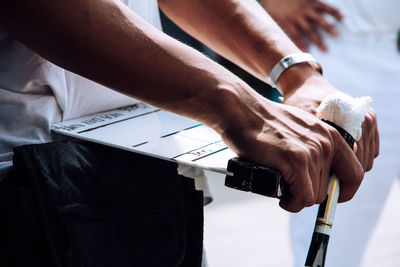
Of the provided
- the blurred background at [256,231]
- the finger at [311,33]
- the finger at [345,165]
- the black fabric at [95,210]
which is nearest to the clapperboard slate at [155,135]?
the black fabric at [95,210]

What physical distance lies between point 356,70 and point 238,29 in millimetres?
967

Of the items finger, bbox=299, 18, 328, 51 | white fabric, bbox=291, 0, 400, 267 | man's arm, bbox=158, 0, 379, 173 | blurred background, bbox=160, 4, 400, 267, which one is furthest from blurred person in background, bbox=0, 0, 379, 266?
finger, bbox=299, 18, 328, 51

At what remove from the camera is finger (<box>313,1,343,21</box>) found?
6.04 ft

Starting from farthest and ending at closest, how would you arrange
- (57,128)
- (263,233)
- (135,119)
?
(263,233) → (135,119) → (57,128)

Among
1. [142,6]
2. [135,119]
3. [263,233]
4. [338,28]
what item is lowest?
[263,233]

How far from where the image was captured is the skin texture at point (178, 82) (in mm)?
548

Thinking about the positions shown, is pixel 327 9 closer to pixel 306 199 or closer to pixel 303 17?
pixel 303 17

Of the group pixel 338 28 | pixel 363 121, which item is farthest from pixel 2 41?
pixel 338 28

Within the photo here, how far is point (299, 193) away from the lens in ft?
1.93

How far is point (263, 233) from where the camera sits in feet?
6.57

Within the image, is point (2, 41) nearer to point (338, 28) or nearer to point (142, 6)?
point (142, 6)

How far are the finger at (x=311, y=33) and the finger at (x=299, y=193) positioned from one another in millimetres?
1299

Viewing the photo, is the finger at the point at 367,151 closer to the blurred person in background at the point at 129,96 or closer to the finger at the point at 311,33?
the blurred person in background at the point at 129,96

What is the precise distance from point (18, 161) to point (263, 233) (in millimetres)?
1555
